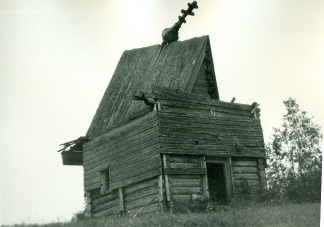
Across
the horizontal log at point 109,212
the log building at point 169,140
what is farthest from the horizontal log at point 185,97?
the horizontal log at point 109,212

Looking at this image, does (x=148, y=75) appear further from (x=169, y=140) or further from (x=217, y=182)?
(x=217, y=182)

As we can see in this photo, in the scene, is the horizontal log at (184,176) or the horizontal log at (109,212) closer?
the horizontal log at (184,176)

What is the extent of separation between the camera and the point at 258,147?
1817 cm

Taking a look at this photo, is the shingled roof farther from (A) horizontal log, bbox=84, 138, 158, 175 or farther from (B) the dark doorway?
(B) the dark doorway

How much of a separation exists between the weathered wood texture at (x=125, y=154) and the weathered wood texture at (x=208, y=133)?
535 mm

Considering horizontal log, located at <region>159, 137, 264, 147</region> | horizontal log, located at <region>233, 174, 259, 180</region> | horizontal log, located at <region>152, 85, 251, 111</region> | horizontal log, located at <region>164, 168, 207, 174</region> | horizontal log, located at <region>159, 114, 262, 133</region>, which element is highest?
horizontal log, located at <region>152, 85, 251, 111</region>

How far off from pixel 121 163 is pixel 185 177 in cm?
287

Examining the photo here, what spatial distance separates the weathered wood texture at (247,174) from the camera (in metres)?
17.1

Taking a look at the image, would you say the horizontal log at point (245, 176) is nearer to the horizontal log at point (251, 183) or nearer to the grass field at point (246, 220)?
the horizontal log at point (251, 183)

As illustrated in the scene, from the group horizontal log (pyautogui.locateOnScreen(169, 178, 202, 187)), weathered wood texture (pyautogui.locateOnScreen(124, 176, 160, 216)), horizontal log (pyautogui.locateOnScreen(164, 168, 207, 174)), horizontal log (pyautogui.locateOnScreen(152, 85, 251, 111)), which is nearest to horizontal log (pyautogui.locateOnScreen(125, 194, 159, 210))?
weathered wood texture (pyautogui.locateOnScreen(124, 176, 160, 216))

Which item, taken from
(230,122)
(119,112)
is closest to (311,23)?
(230,122)

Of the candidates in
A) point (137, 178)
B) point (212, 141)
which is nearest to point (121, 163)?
point (137, 178)

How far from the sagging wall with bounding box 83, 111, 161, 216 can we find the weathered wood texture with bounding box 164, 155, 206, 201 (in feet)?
1.80

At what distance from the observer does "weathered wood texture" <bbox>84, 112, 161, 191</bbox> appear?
15.8 m
